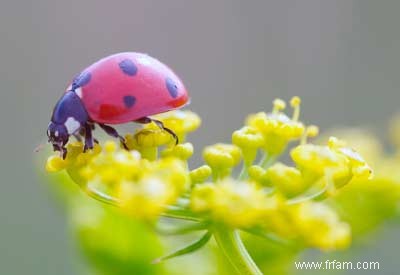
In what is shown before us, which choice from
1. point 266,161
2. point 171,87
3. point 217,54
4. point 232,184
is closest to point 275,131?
point 266,161

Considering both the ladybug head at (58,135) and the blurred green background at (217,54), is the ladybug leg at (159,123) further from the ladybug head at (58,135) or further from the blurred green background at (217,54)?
the blurred green background at (217,54)

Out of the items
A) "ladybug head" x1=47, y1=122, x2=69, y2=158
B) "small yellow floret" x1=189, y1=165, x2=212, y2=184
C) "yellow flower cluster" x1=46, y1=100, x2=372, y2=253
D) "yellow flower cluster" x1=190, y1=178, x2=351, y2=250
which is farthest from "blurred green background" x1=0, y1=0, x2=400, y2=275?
"yellow flower cluster" x1=190, y1=178, x2=351, y2=250

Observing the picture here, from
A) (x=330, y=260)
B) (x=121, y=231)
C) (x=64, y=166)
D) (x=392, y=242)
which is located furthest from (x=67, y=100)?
(x=392, y=242)

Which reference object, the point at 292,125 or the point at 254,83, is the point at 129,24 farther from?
the point at 292,125

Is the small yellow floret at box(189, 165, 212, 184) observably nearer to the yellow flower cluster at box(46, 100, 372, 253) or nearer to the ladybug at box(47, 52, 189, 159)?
the yellow flower cluster at box(46, 100, 372, 253)

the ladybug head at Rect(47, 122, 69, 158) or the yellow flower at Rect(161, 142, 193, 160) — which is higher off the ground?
the ladybug head at Rect(47, 122, 69, 158)

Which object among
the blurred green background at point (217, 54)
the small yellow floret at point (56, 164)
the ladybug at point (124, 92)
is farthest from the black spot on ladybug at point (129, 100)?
the blurred green background at point (217, 54)
